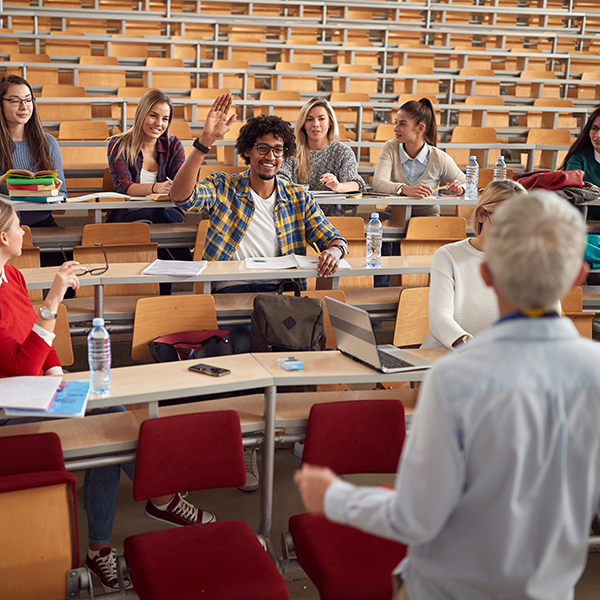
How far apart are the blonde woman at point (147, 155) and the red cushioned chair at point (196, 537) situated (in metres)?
2.27

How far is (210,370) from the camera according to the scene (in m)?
1.99

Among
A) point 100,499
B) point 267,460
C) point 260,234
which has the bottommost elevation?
point 100,499

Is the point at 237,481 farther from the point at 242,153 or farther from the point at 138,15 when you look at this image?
the point at 138,15

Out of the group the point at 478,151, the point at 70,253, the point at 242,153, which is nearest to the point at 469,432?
the point at 242,153

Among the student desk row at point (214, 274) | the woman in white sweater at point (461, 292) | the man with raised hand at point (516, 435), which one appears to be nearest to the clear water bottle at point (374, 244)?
the student desk row at point (214, 274)

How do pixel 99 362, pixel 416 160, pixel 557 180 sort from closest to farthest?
pixel 99 362 < pixel 557 180 < pixel 416 160

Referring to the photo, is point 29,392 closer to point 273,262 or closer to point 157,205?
point 273,262

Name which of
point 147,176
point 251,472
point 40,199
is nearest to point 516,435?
point 251,472

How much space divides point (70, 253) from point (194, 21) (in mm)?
5114

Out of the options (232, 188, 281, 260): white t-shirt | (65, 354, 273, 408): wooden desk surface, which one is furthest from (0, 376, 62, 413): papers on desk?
(232, 188, 281, 260): white t-shirt

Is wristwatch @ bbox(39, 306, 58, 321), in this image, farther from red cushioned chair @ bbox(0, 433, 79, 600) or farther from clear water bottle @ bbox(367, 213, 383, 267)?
clear water bottle @ bbox(367, 213, 383, 267)

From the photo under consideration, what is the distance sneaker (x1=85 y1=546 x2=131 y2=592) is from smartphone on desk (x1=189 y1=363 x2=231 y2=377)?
0.60m

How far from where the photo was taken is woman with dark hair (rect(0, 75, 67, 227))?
12.1ft

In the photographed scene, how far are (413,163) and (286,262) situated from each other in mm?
1773
